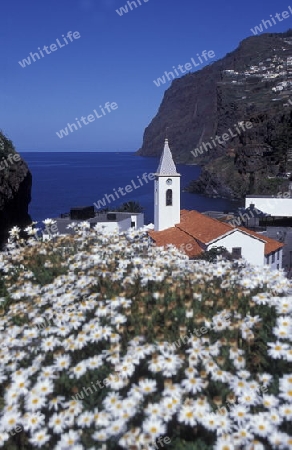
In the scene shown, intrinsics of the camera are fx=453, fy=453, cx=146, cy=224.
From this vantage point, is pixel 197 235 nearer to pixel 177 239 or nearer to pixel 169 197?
pixel 177 239

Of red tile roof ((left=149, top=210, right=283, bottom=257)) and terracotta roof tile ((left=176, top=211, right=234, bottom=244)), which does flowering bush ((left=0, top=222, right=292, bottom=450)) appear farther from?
terracotta roof tile ((left=176, top=211, right=234, bottom=244))

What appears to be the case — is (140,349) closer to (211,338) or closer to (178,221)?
(211,338)

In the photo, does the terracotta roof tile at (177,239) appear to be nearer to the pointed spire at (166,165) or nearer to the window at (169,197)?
the window at (169,197)

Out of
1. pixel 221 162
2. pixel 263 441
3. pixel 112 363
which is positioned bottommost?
pixel 221 162

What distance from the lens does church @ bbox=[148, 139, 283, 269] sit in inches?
1021

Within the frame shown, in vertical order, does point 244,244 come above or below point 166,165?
below

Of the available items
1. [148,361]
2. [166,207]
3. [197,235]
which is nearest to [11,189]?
[197,235]

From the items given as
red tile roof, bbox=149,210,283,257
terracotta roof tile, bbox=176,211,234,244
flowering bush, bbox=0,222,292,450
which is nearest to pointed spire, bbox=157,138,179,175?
terracotta roof tile, bbox=176,211,234,244

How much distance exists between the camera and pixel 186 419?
323 cm

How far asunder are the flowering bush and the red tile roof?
18466 mm

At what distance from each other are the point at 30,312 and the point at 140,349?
1441mm

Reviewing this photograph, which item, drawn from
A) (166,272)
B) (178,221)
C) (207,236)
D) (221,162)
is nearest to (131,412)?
(166,272)

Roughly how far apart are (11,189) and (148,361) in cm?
2331

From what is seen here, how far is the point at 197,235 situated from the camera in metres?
27.3
